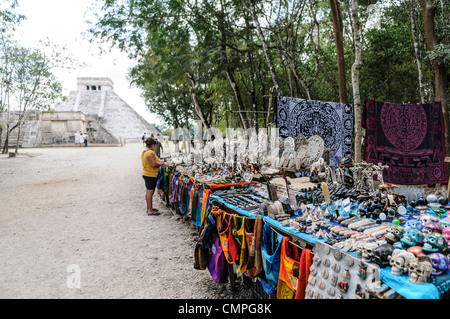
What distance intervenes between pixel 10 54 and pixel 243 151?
59.3 feet

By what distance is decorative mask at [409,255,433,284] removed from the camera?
57.9 inches

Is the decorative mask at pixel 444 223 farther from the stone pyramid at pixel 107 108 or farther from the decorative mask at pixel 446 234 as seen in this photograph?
the stone pyramid at pixel 107 108

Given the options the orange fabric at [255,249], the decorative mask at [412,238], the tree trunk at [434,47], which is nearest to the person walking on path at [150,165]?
the orange fabric at [255,249]

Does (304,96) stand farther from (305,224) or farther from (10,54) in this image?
(10,54)

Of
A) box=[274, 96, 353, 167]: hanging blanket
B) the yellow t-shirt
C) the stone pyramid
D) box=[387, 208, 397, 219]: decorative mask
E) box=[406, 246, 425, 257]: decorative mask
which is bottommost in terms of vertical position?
box=[406, 246, 425, 257]: decorative mask

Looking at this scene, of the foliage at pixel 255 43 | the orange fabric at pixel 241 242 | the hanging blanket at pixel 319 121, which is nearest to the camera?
the orange fabric at pixel 241 242

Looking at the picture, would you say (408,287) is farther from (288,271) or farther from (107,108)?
(107,108)

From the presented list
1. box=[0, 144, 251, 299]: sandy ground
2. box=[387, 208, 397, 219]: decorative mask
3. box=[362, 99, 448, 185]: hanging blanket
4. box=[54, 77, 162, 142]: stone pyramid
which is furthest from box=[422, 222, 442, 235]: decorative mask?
box=[54, 77, 162, 142]: stone pyramid

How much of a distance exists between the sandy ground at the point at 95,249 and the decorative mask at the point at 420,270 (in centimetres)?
208

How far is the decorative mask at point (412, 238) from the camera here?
1740 mm

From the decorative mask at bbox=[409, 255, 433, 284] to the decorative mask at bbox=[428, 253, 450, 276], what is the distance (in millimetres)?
49

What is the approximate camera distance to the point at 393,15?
10.5 meters

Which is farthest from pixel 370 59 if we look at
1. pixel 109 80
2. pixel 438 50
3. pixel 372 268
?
pixel 109 80

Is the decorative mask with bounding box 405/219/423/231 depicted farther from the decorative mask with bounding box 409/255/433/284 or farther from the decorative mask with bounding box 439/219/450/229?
the decorative mask with bounding box 409/255/433/284
